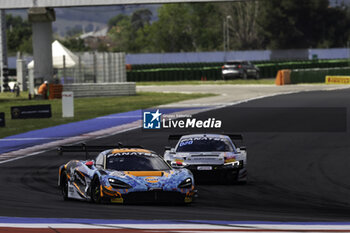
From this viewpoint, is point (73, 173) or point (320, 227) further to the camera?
point (73, 173)

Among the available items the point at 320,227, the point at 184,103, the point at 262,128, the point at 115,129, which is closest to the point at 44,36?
the point at 184,103

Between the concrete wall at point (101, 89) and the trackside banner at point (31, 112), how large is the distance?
47.1 feet

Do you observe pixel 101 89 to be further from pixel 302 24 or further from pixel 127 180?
pixel 302 24

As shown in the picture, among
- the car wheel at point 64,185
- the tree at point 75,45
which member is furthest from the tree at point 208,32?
the car wheel at point 64,185

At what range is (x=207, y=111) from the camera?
4000 cm

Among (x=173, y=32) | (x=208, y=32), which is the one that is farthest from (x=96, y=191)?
(x=173, y=32)

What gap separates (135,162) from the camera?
51.1 ft

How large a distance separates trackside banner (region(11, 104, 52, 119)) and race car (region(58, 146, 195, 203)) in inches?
865

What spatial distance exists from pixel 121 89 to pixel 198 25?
101974 mm

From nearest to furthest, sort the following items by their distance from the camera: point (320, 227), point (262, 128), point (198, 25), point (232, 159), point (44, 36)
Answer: point (320, 227) → point (232, 159) → point (262, 128) → point (44, 36) → point (198, 25)

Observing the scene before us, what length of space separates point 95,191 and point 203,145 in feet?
15.7

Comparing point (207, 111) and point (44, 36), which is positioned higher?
point (44, 36)

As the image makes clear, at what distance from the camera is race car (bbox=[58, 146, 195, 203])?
14.6 m

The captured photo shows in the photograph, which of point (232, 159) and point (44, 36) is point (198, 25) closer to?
point (44, 36)
